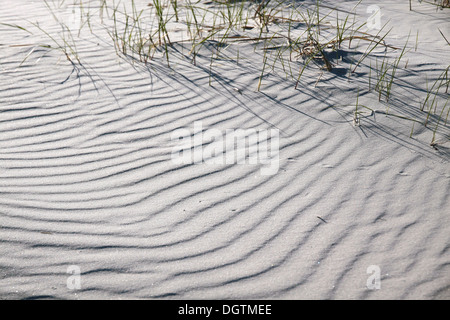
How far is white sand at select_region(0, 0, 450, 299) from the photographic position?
219cm

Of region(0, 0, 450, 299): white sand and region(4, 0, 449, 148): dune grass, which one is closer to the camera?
region(0, 0, 450, 299): white sand

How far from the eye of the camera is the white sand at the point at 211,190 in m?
2.19

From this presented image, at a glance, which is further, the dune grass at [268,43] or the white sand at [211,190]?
the dune grass at [268,43]

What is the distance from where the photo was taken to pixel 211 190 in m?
2.79

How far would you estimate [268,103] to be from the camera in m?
3.75

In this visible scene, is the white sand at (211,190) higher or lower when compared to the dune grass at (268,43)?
lower

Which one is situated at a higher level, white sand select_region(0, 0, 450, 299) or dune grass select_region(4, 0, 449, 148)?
dune grass select_region(4, 0, 449, 148)

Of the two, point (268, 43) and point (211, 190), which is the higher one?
point (268, 43)

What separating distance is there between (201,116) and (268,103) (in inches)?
25.1

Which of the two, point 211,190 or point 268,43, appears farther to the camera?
point 268,43

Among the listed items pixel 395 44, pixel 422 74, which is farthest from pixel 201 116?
pixel 395 44

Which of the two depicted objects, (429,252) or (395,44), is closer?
(429,252)
